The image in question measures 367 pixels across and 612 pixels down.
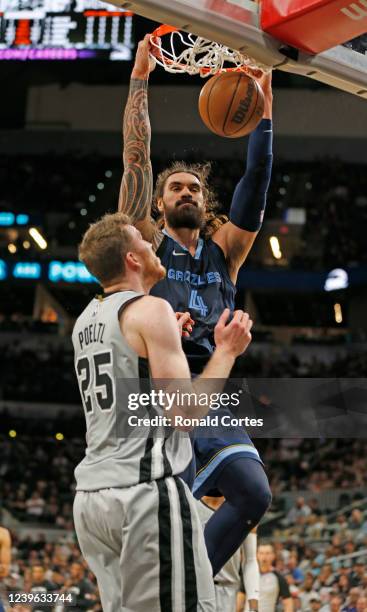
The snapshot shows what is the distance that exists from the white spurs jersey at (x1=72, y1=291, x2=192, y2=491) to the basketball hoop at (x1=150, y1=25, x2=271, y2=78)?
180 cm

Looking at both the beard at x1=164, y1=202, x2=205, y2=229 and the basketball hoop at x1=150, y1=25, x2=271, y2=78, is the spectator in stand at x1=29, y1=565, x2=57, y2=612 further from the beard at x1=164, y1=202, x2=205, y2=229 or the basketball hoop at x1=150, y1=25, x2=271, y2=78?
the basketball hoop at x1=150, y1=25, x2=271, y2=78

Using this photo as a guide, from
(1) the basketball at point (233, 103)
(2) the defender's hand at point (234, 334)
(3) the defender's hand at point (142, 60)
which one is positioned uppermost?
(3) the defender's hand at point (142, 60)

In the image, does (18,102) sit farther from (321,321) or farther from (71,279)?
(321,321)

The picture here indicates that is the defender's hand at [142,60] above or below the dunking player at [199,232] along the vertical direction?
above

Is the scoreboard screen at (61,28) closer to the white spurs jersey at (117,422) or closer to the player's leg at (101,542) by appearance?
the white spurs jersey at (117,422)

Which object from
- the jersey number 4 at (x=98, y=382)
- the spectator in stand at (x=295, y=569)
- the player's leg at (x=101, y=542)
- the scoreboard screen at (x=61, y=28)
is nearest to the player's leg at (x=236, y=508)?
the player's leg at (x=101, y=542)

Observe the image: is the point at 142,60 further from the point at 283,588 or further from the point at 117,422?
the point at 283,588

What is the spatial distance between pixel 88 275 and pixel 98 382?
1525cm

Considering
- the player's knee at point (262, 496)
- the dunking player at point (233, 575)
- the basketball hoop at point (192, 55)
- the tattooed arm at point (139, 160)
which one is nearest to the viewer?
the player's knee at point (262, 496)

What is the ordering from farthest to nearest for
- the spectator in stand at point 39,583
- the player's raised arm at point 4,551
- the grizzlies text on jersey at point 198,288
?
the spectator in stand at point 39,583
the player's raised arm at point 4,551
the grizzlies text on jersey at point 198,288

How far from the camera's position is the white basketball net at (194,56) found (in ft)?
15.3

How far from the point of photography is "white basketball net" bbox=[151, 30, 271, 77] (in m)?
4.65

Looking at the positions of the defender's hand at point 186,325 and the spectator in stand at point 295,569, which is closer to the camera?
the defender's hand at point 186,325

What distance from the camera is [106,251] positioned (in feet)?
11.3
